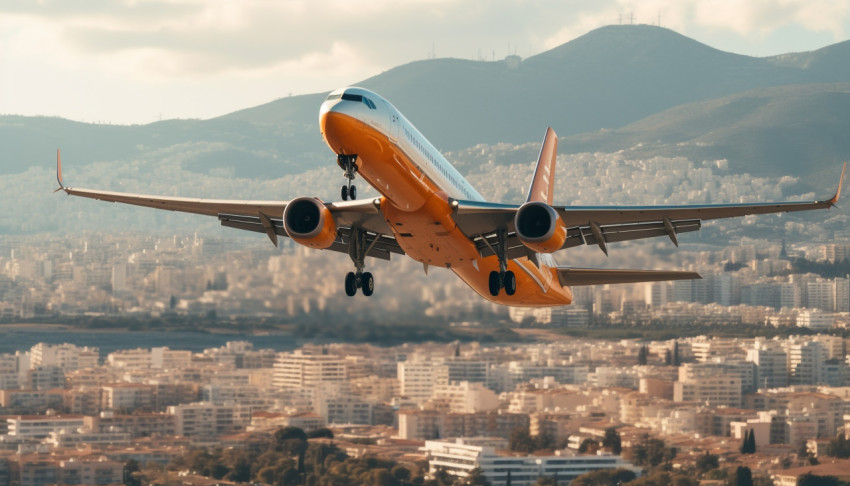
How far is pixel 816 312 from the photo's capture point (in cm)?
8850

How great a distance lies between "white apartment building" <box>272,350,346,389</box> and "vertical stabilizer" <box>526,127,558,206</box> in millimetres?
29547

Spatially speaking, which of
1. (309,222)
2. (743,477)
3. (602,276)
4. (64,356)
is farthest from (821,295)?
(309,222)

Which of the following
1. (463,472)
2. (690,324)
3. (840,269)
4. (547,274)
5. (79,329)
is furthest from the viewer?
(840,269)

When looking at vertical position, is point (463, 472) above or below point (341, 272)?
below

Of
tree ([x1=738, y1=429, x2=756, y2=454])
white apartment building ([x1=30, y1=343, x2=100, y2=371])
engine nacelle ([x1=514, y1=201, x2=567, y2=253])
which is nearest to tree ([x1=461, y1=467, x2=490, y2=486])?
tree ([x1=738, y1=429, x2=756, y2=454])

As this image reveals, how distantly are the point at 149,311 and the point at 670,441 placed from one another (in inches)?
1192

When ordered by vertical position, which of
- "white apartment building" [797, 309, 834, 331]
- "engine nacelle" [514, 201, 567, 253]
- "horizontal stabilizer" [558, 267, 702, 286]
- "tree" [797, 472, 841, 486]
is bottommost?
"tree" [797, 472, 841, 486]

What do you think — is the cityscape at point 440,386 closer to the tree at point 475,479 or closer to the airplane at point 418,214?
the tree at point 475,479

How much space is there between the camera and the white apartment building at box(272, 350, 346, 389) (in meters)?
79.0

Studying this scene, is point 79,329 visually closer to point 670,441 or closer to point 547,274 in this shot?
point 670,441

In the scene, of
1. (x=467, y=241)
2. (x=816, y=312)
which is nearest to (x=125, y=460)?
(x=467, y=241)

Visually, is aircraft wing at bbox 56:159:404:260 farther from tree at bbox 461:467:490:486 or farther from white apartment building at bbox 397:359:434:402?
white apartment building at bbox 397:359:434:402

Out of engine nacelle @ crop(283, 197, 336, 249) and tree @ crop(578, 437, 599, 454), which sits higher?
engine nacelle @ crop(283, 197, 336, 249)

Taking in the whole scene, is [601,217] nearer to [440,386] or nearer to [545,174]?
[545,174]
